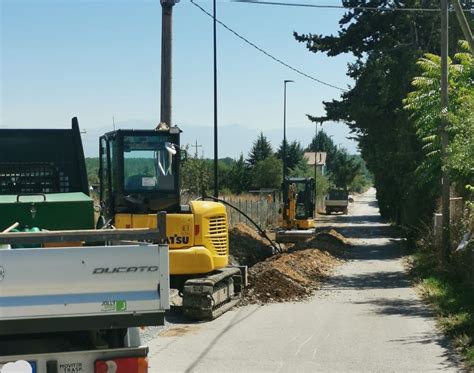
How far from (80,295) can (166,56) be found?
12426 mm

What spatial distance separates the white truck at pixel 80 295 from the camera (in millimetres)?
4379

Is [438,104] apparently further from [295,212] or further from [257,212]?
[257,212]

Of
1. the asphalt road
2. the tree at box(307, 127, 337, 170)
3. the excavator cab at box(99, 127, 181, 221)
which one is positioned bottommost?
the asphalt road

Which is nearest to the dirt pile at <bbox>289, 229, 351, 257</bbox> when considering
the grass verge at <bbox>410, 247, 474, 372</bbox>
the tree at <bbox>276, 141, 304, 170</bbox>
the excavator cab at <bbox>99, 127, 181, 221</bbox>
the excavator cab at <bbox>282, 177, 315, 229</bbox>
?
the excavator cab at <bbox>282, 177, 315, 229</bbox>

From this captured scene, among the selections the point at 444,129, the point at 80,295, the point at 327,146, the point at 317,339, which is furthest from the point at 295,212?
the point at 327,146

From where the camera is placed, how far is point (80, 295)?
14.7 ft

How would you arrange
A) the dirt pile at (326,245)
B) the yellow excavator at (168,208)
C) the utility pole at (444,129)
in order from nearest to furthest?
1. the yellow excavator at (168,208)
2. the utility pole at (444,129)
3. the dirt pile at (326,245)

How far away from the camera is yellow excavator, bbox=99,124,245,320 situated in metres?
12.4

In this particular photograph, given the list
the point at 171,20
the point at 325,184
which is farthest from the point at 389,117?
the point at 325,184

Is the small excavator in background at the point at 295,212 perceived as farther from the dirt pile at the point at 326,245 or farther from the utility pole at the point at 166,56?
the utility pole at the point at 166,56

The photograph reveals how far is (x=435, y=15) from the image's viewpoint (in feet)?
92.2

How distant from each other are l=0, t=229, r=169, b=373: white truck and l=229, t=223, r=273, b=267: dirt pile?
18495mm

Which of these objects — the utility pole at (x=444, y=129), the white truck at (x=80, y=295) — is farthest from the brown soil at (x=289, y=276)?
the white truck at (x=80, y=295)

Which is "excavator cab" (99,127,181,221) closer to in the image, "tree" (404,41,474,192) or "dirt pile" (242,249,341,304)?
"dirt pile" (242,249,341,304)
